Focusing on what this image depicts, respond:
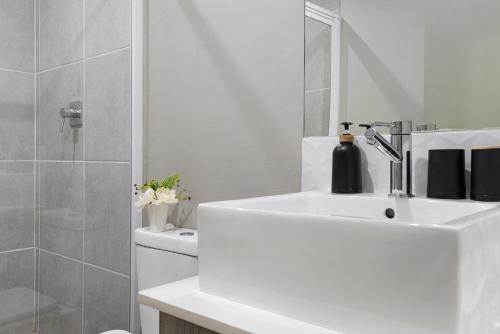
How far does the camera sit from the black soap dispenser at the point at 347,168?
109 centimetres

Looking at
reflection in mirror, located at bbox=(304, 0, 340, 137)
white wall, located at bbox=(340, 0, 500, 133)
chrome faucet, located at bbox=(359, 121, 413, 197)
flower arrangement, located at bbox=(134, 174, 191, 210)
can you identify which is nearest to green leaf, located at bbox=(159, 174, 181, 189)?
flower arrangement, located at bbox=(134, 174, 191, 210)

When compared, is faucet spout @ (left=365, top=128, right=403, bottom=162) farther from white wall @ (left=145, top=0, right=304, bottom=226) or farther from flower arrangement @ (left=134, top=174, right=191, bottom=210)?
flower arrangement @ (left=134, top=174, right=191, bottom=210)

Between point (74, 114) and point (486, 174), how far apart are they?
5.50 feet

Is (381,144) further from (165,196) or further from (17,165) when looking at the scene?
(17,165)

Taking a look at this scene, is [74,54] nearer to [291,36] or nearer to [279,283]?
[291,36]

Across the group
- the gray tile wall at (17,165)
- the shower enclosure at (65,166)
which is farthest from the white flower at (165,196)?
the gray tile wall at (17,165)

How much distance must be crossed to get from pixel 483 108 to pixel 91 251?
1.61 meters

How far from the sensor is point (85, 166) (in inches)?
73.8

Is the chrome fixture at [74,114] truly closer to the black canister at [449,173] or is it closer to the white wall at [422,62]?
the white wall at [422,62]

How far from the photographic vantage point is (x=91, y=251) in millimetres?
1855

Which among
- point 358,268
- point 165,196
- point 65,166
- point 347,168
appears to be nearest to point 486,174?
point 347,168

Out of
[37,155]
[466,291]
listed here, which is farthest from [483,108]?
[37,155]

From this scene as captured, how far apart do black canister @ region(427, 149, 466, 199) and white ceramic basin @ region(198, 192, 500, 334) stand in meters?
0.08

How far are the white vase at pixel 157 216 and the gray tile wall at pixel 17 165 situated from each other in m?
1.00
